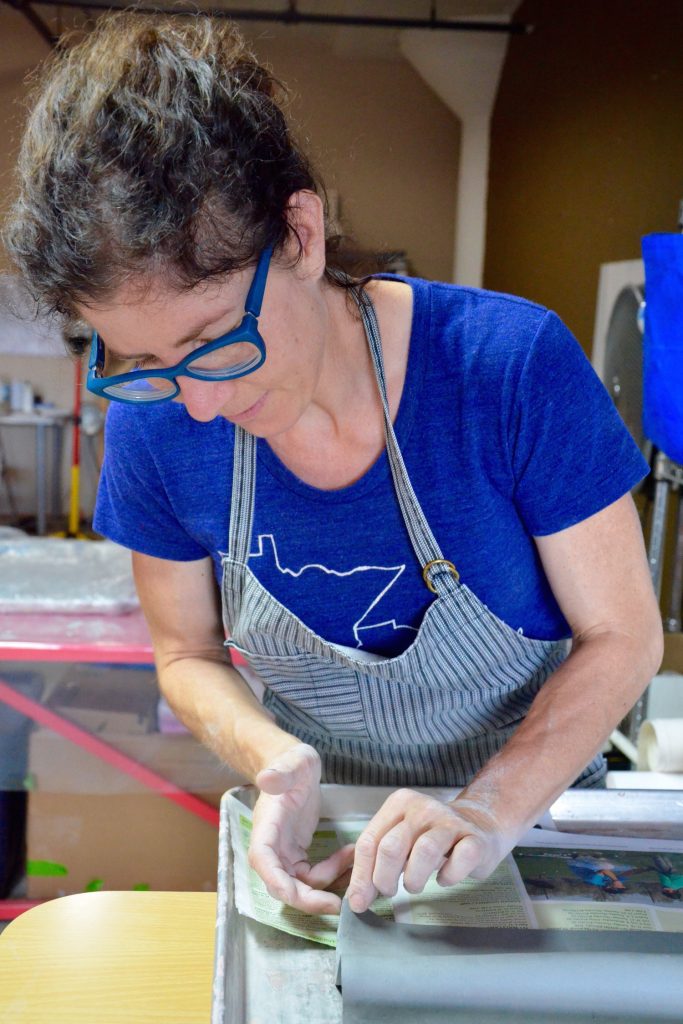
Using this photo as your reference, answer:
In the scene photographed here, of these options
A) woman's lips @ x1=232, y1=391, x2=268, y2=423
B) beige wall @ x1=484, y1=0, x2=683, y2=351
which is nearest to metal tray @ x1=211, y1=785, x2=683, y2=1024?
woman's lips @ x1=232, y1=391, x2=268, y2=423

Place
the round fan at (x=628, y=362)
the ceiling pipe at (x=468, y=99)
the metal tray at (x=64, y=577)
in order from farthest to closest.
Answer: the ceiling pipe at (x=468, y=99) → the round fan at (x=628, y=362) → the metal tray at (x=64, y=577)

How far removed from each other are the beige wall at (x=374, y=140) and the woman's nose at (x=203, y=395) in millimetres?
6441

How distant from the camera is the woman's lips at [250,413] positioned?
36.9 inches

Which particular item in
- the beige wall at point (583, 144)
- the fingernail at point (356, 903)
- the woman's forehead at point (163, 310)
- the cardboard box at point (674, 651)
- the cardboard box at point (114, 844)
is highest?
the beige wall at point (583, 144)

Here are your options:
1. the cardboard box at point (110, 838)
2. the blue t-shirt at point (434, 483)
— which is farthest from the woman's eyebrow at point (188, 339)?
the cardboard box at point (110, 838)

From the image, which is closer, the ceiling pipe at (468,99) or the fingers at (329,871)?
the fingers at (329,871)

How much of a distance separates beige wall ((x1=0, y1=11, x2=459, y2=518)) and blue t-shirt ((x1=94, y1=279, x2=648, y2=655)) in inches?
245

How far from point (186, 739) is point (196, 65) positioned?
2044mm

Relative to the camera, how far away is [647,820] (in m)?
1.03

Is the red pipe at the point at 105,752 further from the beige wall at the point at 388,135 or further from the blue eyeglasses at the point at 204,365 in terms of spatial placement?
the beige wall at the point at 388,135

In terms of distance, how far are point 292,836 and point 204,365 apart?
0.48 meters

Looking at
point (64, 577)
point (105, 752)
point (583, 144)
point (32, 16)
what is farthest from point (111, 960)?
point (32, 16)

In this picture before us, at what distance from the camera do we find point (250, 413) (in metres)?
0.95

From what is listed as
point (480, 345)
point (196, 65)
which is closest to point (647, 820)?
point (480, 345)
